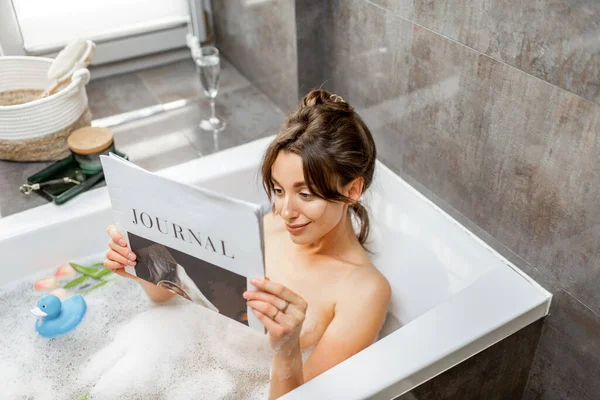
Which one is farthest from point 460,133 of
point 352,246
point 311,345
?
point 311,345

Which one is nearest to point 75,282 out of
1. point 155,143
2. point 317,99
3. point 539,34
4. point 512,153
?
point 155,143

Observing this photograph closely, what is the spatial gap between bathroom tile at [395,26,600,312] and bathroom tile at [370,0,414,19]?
47 millimetres

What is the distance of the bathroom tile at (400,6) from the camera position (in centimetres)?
132

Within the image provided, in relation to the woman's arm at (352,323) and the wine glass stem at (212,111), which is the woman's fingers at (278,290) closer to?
the woman's arm at (352,323)

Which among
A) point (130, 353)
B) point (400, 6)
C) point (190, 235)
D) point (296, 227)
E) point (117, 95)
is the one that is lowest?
point (130, 353)

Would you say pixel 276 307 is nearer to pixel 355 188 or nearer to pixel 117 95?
pixel 355 188

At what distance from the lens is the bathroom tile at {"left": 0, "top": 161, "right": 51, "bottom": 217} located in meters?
1.63

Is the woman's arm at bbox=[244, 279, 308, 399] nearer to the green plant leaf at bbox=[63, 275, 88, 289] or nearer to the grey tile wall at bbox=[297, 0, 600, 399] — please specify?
the grey tile wall at bbox=[297, 0, 600, 399]

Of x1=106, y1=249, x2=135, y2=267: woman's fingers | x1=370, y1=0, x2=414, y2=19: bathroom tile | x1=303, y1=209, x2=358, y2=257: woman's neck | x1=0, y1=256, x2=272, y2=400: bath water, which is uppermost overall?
x1=370, y1=0, x2=414, y2=19: bathroom tile

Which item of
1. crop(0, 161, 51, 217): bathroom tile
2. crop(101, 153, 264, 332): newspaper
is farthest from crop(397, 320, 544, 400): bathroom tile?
crop(0, 161, 51, 217): bathroom tile

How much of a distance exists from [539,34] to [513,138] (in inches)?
7.9

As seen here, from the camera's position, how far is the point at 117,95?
2139 millimetres

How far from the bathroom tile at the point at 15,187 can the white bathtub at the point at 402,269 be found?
0.23 metres

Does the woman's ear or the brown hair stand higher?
the brown hair
